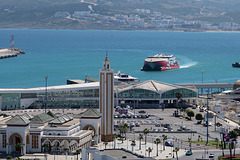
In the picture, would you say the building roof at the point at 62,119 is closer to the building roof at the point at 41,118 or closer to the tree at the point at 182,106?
the building roof at the point at 41,118

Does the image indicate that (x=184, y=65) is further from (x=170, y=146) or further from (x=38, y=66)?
(x=170, y=146)

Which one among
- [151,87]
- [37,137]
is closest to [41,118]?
[37,137]

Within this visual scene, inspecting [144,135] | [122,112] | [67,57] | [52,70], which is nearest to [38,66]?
[52,70]

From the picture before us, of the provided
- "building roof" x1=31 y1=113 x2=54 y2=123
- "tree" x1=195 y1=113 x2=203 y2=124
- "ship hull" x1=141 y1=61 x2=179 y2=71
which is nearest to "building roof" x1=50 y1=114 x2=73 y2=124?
"building roof" x1=31 y1=113 x2=54 y2=123

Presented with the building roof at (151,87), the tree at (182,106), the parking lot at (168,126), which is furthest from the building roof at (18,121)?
the building roof at (151,87)

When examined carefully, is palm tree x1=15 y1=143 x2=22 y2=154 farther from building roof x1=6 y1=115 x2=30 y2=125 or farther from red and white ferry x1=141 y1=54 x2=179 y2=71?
red and white ferry x1=141 y1=54 x2=179 y2=71

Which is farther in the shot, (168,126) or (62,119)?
(168,126)

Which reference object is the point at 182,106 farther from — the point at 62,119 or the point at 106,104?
the point at 62,119
